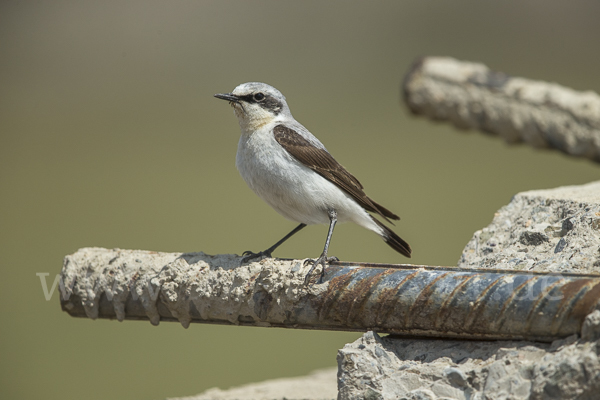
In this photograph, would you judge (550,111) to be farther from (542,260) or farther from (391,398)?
(391,398)

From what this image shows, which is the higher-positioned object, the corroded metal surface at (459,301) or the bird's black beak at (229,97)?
the bird's black beak at (229,97)

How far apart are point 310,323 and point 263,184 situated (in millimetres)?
1178

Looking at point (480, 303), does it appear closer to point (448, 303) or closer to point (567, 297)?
point (448, 303)

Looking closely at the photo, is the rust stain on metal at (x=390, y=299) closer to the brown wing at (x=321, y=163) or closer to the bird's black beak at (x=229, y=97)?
the brown wing at (x=321, y=163)

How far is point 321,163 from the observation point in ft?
12.0

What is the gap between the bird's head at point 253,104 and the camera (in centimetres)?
378

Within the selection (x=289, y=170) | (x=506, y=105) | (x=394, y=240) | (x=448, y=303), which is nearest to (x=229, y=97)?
(x=289, y=170)

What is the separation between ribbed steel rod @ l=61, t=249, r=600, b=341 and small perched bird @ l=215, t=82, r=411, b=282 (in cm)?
65

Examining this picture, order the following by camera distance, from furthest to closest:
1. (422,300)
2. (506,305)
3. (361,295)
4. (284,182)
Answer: (284,182), (361,295), (422,300), (506,305)

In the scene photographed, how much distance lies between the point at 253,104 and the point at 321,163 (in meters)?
0.59

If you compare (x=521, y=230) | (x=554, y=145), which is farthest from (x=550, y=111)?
(x=521, y=230)

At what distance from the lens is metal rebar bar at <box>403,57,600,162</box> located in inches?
234

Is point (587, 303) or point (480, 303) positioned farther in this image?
point (480, 303)

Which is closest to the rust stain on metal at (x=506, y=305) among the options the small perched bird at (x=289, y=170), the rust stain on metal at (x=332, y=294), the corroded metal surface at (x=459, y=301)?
the corroded metal surface at (x=459, y=301)
